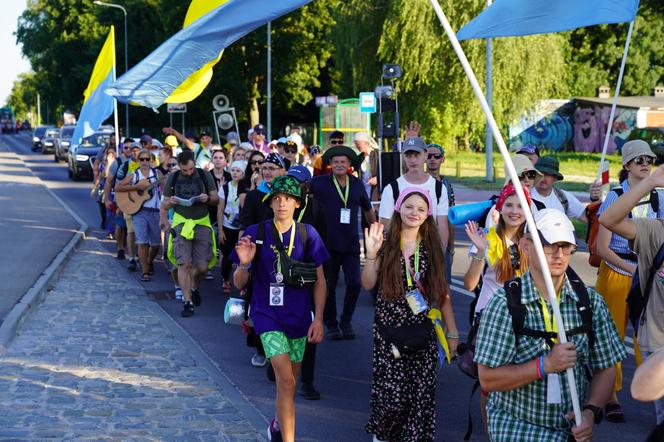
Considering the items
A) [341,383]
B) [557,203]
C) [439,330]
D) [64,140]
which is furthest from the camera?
[64,140]

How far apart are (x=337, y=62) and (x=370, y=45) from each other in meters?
1.88

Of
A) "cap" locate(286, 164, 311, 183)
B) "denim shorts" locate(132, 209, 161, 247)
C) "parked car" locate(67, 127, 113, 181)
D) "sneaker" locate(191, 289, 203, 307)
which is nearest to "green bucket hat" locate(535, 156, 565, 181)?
"cap" locate(286, 164, 311, 183)

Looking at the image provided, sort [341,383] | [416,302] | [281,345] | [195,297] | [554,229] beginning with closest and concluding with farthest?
[554,229]
[416,302]
[281,345]
[341,383]
[195,297]

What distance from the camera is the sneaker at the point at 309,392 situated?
7.63 meters

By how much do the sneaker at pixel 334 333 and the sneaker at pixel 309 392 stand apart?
2.16m

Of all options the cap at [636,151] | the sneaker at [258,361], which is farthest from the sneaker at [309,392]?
the cap at [636,151]

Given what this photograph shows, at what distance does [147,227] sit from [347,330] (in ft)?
15.6

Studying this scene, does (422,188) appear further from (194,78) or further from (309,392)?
(194,78)

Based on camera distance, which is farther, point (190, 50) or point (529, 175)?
point (190, 50)

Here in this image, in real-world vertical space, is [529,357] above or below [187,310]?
above

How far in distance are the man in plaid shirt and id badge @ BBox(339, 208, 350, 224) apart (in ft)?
18.8

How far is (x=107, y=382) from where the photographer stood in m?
7.93

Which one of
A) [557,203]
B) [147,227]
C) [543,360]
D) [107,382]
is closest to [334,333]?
[107,382]

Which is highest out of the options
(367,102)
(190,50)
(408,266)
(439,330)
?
(190,50)
